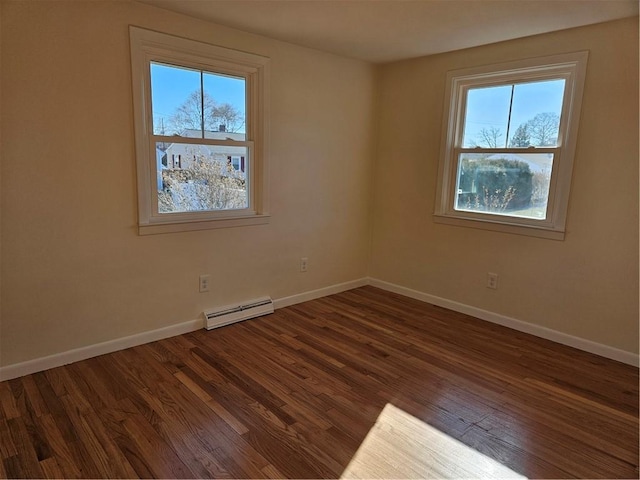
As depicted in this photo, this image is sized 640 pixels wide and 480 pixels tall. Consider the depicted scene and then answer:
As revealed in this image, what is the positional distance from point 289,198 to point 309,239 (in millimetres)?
489

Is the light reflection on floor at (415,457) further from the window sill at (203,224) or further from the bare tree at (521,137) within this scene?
the bare tree at (521,137)

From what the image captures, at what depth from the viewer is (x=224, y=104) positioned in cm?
319

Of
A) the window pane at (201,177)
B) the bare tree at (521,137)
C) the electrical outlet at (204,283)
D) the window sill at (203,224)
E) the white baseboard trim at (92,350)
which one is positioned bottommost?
the white baseboard trim at (92,350)

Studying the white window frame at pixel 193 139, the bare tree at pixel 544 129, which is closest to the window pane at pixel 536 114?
the bare tree at pixel 544 129

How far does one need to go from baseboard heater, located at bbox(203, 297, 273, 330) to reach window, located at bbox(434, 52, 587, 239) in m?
1.86

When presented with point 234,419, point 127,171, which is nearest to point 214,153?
point 127,171

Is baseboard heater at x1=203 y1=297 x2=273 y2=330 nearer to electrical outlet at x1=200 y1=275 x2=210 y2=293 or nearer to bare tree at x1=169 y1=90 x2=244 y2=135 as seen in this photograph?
electrical outlet at x1=200 y1=275 x2=210 y2=293

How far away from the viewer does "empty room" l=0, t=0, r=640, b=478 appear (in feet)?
6.70

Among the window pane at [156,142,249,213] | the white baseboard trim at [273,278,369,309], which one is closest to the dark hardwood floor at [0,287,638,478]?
the white baseboard trim at [273,278,369,309]

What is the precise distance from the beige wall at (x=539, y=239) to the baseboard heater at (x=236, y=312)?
59.5 inches

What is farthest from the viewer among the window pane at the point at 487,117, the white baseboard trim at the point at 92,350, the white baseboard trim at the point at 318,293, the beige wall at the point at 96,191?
the white baseboard trim at the point at 318,293

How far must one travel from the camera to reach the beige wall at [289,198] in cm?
238

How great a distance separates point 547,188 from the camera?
3.16 meters

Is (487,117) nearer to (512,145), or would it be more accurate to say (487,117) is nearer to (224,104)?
(512,145)
